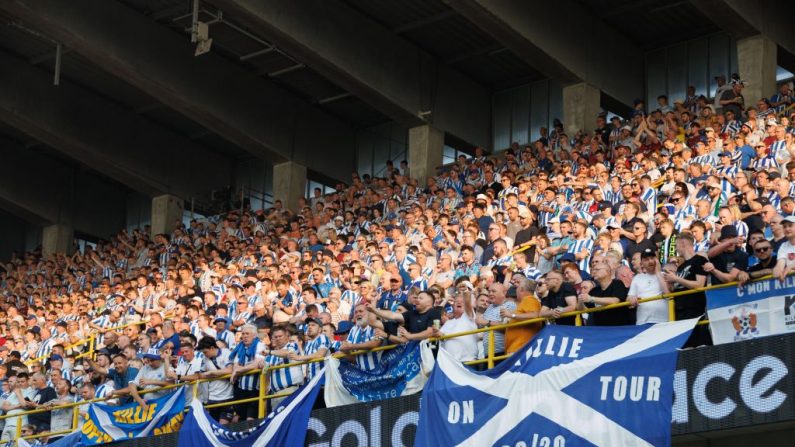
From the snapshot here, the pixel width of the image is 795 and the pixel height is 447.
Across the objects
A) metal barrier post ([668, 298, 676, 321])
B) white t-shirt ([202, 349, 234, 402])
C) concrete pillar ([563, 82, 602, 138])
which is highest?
concrete pillar ([563, 82, 602, 138])

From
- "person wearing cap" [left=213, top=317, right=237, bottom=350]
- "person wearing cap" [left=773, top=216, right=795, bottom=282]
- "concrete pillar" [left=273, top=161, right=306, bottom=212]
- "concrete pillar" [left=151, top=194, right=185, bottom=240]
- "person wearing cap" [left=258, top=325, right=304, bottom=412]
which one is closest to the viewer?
"person wearing cap" [left=773, top=216, right=795, bottom=282]

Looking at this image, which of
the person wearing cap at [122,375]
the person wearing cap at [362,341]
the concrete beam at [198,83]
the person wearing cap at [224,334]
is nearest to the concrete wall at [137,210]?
the concrete beam at [198,83]

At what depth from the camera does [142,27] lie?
28.7 meters

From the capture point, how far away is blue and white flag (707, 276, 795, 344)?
12.3 meters

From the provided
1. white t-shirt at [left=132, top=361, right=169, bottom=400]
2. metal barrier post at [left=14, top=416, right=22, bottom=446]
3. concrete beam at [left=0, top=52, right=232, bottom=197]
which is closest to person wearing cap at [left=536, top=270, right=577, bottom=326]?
white t-shirt at [left=132, top=361, right=169, bottom=400]

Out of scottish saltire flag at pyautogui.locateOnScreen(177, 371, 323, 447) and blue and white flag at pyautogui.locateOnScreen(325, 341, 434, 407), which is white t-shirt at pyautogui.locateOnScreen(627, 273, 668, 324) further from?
scottish saltire flag at pyautogui.locateOnScreen(177, 371, 323, 447)

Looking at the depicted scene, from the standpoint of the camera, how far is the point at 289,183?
31.6m

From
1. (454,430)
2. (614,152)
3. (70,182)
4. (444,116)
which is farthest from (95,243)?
(454,430)

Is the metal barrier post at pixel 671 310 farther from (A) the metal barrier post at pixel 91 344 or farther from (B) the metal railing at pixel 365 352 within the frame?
(A) the metal barrier post at pixel 91 344

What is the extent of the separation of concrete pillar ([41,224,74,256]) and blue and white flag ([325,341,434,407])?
2171cm

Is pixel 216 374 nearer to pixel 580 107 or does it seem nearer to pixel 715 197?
pixel 715 197

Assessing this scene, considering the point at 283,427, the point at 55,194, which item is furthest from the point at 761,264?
the point at 55,194

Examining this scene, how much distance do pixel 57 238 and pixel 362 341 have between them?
22.2m

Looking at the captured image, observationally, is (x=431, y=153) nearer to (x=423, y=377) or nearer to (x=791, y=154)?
(x=791, y=154)
